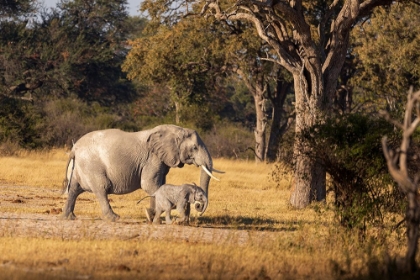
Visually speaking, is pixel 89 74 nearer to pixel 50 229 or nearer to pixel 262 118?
pixel 262 118

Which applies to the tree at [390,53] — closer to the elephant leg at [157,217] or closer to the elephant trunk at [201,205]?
the elephant trunk at [201,205]

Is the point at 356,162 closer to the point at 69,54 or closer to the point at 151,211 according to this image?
the point at 151,211

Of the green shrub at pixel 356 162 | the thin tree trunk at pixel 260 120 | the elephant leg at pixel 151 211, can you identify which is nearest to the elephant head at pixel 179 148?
the elephant leg at pixel 151 211

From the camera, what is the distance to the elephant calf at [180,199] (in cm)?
1588

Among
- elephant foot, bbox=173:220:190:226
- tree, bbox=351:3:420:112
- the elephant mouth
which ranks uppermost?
tree, bbox=351:3:420:112

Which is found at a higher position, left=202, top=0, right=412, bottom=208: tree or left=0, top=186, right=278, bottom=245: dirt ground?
left=202, top=0, right=412, bottom=208: tree

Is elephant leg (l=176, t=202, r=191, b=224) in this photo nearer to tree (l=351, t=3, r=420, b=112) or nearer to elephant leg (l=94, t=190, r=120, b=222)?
elephant leg (l=94, t=190, r=120, b=222)

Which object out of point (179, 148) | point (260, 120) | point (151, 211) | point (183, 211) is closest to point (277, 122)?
point (260, 120)

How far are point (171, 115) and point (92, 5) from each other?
11.1 m

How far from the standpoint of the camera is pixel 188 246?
13117 millimetres

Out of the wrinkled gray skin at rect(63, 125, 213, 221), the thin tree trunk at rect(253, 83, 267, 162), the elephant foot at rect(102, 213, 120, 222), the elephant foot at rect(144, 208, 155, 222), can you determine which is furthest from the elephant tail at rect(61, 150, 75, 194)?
the thin tree trunk at rect(253, 83, 267, 162)

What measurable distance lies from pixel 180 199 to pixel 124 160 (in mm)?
1579

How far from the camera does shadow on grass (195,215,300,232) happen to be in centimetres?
1650

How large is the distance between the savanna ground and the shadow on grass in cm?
2
